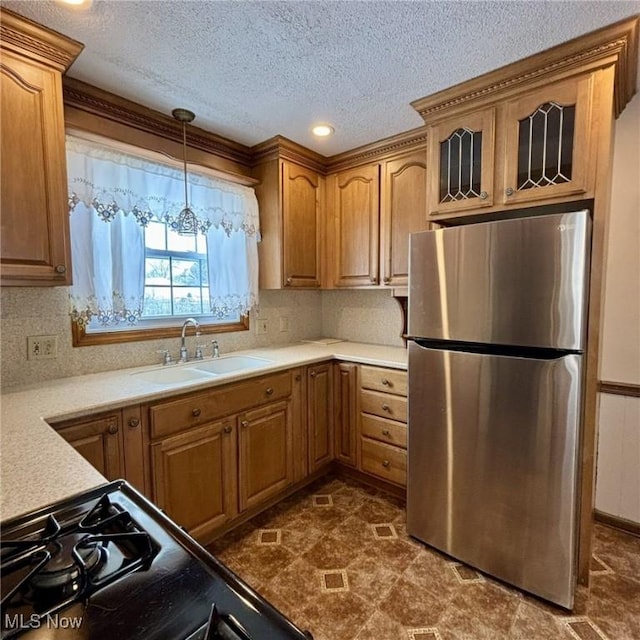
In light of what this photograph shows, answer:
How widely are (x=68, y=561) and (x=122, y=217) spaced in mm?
1757

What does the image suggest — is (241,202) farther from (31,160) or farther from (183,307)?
(31,160)

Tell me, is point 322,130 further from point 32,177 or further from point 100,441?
point 100,441

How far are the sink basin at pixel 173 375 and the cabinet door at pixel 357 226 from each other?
1227 mm

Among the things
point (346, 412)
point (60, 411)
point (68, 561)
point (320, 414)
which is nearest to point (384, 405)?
point (346, 412)

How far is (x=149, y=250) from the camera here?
2.19 meters

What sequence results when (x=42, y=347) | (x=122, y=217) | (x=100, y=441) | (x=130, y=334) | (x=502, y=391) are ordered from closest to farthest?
(x=100, y=441)
(x=502, y=391)
(x=42, y=347)
(x=122, y=217)
(x=130, y=334)

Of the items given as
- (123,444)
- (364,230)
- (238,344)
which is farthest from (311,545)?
(364,230)

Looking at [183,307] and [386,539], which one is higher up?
[183,307]

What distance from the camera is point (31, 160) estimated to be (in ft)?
4.70

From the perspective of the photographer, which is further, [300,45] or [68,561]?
[300,45]

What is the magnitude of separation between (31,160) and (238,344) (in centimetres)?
157

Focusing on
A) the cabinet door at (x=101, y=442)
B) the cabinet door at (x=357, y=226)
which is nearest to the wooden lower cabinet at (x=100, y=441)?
the cabinet door at (x=101, y=442)

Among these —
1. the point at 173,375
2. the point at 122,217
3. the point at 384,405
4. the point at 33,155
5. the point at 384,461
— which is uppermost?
the point at 33,155

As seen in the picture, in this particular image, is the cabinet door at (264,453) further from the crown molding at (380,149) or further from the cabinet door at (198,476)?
the crown molding at (380,149)
